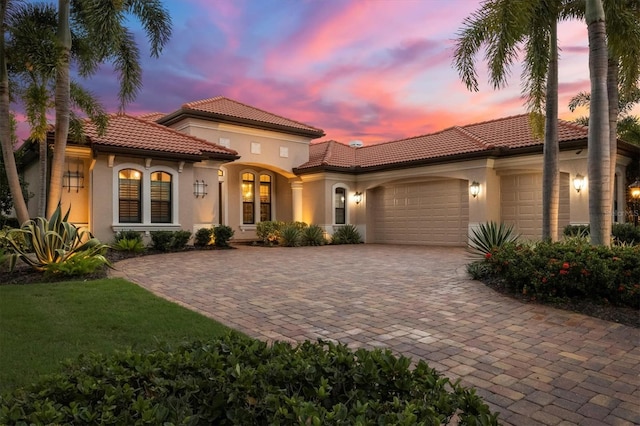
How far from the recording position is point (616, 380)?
376 centimetres

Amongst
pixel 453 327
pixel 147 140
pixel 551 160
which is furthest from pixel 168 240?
pixel 551 160

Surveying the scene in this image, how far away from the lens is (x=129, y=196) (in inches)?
575

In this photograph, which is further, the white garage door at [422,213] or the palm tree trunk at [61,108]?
the white garage door at [422,213]

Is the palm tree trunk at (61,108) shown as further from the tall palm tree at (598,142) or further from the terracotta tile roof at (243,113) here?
the tall palm tree at (598,142)

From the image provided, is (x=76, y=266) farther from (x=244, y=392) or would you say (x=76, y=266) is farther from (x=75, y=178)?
(x=244, y=392)

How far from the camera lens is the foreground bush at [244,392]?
1752 mm

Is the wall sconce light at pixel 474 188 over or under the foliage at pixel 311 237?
over

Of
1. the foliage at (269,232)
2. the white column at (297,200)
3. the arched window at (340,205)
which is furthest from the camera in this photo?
the white column at (297,200)

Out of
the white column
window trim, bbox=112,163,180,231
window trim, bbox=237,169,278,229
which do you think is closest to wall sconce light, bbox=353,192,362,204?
the white column

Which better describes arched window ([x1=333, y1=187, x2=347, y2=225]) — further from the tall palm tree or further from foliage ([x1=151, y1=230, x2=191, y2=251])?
the tall palm tree

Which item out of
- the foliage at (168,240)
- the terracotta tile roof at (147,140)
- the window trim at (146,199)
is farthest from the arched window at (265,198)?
the foliage at (168,240)

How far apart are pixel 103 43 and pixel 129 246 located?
5.93 metres

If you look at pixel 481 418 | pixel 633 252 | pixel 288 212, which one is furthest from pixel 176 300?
pixel 288 212

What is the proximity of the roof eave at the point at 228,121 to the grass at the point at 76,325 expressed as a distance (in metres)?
12.3
